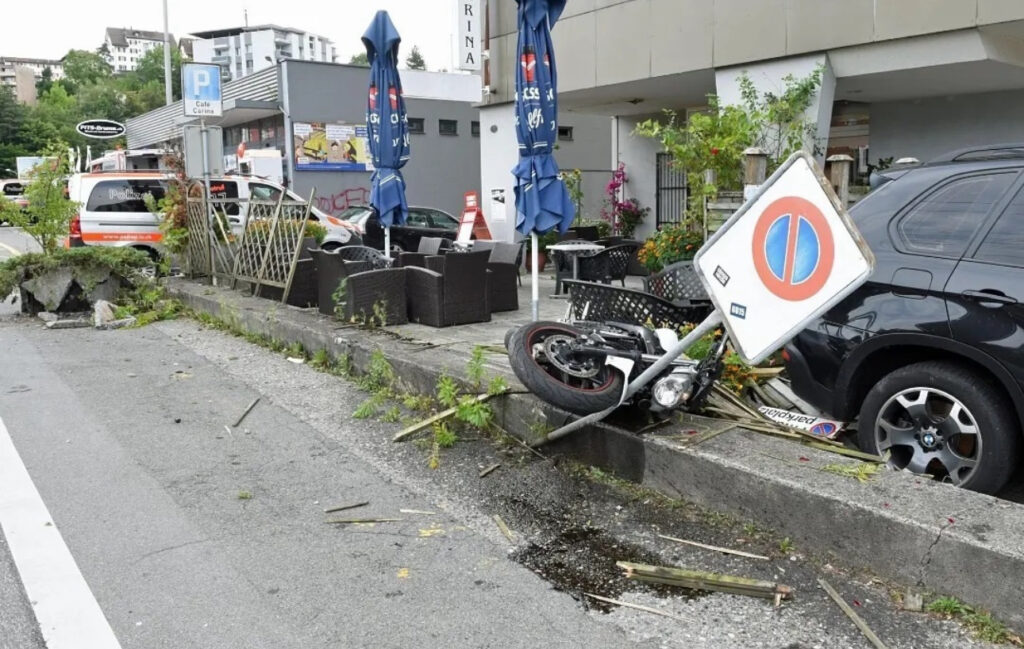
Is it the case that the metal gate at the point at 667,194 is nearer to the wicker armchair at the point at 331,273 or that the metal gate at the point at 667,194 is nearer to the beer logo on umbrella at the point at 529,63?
the wicker armchair at the point at 331,273

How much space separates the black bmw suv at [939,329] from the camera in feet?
12.5

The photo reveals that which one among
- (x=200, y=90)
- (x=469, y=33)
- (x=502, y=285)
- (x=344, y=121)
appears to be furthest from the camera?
(x=344, y=121)

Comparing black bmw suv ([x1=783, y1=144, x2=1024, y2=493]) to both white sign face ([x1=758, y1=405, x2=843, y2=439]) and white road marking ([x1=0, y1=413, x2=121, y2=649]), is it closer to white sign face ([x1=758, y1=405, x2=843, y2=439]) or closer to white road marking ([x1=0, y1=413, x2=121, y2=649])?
white sign face ([x1=758, y1=405, x2=843, y2=439])

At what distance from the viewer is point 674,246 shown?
33.0 ft

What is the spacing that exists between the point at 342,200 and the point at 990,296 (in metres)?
25.3

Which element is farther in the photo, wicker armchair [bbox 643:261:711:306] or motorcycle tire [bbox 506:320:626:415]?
wicker armchair [bbox 643:261:711:306]

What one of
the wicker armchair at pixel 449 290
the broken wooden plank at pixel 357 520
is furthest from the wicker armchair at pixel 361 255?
the broken wooden plank at pixel 357 520

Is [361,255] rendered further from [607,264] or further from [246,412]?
[246,412]

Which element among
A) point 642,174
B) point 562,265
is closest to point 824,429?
point 562,265

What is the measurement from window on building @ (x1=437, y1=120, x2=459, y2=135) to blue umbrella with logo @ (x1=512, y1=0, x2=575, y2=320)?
72.8 feet

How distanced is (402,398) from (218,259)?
6167 mm

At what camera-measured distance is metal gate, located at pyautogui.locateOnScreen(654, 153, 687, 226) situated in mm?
15578

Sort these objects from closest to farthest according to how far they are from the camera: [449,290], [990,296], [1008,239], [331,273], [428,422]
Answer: [990,296] < [1008,239] < [428,422] < [449,290] < [331,273]

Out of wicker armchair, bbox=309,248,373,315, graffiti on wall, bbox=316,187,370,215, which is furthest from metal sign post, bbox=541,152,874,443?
graffiti on wall, bbox=316,187,370,215
